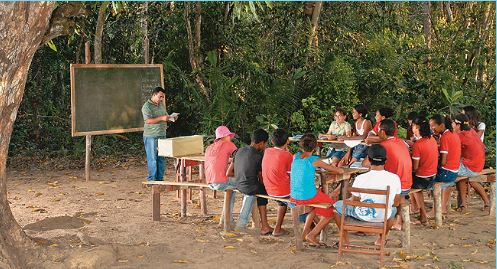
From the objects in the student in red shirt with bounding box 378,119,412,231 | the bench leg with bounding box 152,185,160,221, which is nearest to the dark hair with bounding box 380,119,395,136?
the student in red shirt with bounding box 378,119,412,231

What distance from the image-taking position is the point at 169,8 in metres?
17.1

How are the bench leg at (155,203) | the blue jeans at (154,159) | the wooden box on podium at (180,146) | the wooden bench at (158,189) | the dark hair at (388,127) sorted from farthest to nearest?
the blue jeans at (154,159) < the wooden box on podium at (180,146) < the bench leg at (155,203) < the wooden bench at (158,189) < the dark hair at (388,127)

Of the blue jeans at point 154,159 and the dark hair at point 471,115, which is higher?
the dark hair at point 471,115

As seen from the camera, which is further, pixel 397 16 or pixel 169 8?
pixel 397 16

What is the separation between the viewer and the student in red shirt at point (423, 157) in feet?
30.0

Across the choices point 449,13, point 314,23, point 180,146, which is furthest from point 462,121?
point 449,13

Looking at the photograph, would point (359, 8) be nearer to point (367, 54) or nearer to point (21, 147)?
point (367, 54)

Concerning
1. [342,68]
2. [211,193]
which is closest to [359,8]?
[342,68]

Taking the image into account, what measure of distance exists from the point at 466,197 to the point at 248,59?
7.14m

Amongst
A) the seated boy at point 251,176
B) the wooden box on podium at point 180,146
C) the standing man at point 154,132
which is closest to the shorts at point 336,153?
the wooden box on podium at point 180,146

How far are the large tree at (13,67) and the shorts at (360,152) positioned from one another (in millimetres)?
4604

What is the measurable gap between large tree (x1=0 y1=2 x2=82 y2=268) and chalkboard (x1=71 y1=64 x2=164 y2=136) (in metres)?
4.85

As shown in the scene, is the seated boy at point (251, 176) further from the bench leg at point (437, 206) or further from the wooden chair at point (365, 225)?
the bench leg at point (437, 206)

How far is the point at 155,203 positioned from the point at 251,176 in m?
1.58
